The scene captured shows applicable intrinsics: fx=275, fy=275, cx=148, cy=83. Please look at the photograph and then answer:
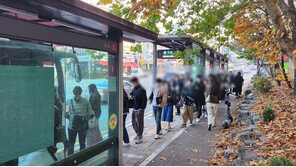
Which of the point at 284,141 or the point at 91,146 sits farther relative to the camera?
the point at 284,141

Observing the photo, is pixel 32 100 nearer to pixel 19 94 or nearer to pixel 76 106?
pixel 19 94

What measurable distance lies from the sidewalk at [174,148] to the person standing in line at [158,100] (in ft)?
1.39

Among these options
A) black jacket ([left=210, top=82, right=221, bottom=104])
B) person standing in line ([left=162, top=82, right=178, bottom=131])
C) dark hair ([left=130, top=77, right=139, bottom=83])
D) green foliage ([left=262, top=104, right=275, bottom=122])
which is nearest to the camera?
dark hair ([left=130, top=77, right=139, bottom=83])

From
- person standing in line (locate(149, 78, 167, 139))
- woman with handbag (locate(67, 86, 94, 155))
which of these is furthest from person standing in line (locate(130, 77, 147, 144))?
woman with handbag (locate(67, 86, 94, 155))

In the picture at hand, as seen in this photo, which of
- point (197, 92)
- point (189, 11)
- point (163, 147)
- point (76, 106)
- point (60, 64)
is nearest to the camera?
point (60, 64)

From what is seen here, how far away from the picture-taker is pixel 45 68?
3.46 meters

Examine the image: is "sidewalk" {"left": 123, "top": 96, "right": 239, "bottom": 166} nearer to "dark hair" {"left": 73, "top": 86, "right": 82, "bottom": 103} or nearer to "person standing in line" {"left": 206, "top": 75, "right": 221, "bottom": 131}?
"person standing in line" {"left": 206, "top": 75, "right": 221, "bottom": 131}

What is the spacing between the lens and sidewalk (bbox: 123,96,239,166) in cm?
594

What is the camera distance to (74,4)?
3.15m

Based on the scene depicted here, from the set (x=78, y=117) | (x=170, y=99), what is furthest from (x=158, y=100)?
(x=78, y=117)

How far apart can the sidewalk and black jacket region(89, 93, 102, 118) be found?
1.70m

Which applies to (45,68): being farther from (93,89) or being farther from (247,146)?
(247,146)

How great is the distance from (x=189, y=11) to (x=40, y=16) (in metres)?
5.85

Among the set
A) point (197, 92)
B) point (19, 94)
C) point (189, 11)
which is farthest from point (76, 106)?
point (197, 92)
